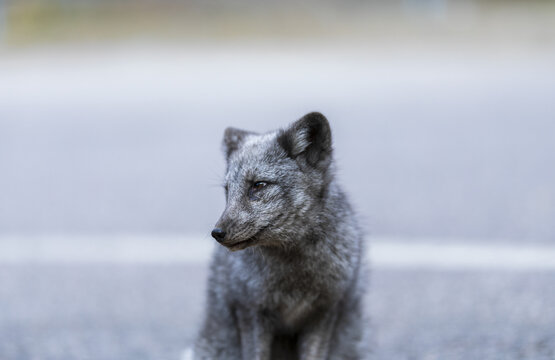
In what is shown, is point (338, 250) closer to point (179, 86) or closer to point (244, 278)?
point (244, 278)

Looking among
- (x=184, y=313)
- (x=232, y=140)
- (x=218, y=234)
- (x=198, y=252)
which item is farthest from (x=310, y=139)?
(x=198, y=252)

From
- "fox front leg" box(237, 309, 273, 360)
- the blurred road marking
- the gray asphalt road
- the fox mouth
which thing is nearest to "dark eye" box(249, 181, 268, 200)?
the fox mouth

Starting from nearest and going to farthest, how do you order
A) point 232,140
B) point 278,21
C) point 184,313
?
point 232,140
point 184,313
point 278,21

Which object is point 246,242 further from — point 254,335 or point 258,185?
point 254,335

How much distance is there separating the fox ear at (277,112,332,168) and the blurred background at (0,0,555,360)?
582 mm

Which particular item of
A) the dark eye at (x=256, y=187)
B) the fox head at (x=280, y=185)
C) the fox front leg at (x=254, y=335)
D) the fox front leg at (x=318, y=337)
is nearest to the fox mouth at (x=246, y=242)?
the fox head at (x=280, y=185)

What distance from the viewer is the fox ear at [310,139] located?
169 inches

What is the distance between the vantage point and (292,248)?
4316mm

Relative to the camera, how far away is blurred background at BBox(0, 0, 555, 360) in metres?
5.83

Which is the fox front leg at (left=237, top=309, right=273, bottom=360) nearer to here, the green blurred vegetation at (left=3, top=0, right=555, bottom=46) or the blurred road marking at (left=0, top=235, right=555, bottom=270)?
the blurred road marking at (left=0, top=235, right=555, bottom=270)

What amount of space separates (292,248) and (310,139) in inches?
21.8

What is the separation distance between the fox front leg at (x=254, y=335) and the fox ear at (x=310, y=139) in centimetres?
83

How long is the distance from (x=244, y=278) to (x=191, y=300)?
2.21m

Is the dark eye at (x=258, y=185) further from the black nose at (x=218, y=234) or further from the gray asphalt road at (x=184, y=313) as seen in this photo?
the gray asphalt road at (x=184, y=313)
